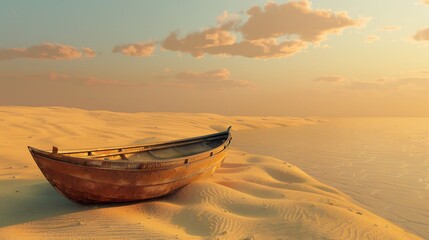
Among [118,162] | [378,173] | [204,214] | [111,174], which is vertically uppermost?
[118,162]

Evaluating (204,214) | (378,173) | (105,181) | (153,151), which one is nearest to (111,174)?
(105,181)

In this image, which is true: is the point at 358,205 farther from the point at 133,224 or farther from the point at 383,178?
the point at 133,224

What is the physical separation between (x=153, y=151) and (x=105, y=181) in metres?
4.13

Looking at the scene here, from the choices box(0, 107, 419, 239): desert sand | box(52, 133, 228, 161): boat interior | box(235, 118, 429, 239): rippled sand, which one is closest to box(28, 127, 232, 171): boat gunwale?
box(52, 133, 228, 161): boat interior

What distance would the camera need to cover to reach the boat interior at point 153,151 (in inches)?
355

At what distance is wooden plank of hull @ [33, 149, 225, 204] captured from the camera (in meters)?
6.88

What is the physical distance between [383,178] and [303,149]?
8.15 meters

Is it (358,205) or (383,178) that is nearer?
(358,205)

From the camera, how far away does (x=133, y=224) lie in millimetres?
6609

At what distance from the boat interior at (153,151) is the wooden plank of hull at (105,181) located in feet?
1.48

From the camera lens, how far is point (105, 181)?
23.6ft

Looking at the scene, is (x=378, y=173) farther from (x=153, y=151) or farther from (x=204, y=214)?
(x=204, y=214)

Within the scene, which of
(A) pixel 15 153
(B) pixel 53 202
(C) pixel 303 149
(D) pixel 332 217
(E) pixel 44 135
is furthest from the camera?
(C) pixel 303 149

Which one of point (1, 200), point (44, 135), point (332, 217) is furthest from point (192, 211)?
point (44, 135)
